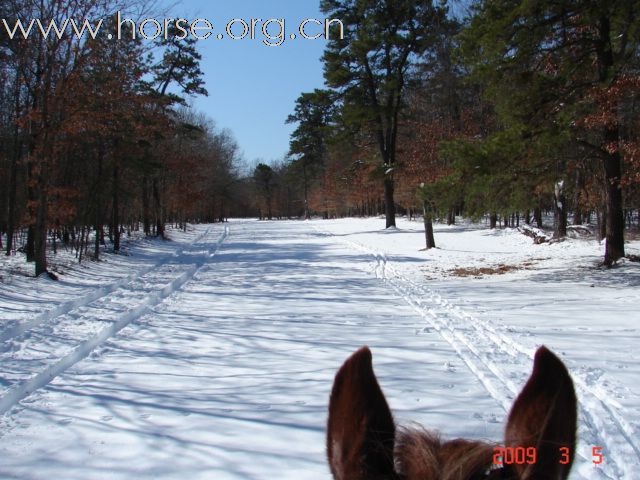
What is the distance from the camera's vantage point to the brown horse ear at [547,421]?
2.91 ft

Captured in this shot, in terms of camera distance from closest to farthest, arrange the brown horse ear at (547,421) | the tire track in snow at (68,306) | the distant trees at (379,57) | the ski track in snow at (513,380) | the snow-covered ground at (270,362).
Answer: the brown horse ear at (547,421) < the ski track in snow at (513,380) < the snow-covered ground at (270,362) < the tire track in snow at (68,306) < the distant trees at (379,57)

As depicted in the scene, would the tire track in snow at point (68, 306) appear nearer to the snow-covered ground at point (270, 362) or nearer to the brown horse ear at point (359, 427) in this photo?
the snow-covered ground at point (270, 362)

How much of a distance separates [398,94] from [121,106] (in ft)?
58.2

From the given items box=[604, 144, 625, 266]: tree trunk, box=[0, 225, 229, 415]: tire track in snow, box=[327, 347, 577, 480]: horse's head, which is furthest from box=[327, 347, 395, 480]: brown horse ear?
box=[604, 144, 625, 266]: tree trunk

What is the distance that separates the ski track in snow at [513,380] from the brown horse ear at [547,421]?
265cm

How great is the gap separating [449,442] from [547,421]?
20 centimetres

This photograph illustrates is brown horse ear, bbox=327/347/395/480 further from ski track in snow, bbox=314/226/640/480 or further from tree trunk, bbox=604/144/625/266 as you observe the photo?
tree trunk, bbox=604/144/625/266

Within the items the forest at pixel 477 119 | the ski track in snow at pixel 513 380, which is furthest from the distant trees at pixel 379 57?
the ski track in snow at pixel 513 380

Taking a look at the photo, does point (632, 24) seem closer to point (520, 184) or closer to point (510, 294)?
point (520, 184)

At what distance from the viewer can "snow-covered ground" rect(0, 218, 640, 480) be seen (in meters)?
3.43

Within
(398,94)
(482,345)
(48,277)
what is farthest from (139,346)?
(398,94)

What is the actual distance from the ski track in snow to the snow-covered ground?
0.02 meters

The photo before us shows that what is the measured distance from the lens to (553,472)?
2.91 ft

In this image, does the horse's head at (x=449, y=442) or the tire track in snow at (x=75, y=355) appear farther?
the tire track in snow at (x=75, y=355)
